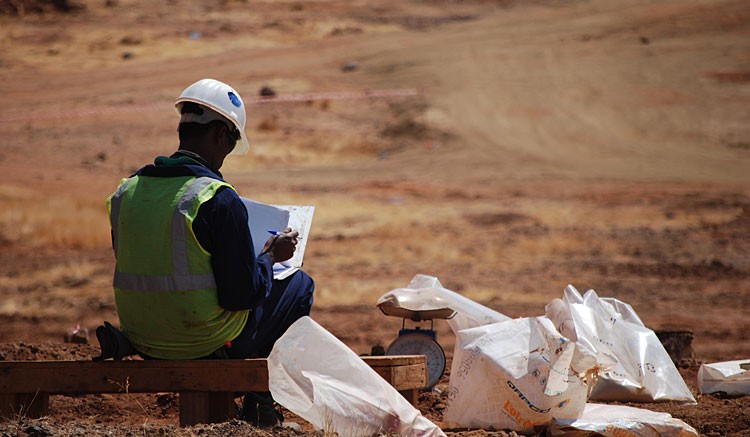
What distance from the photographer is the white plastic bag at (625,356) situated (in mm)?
5387

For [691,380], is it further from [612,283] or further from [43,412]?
[612,283]

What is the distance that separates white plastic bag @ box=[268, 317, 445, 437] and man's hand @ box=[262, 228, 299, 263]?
1.50ft

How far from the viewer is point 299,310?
461 cm

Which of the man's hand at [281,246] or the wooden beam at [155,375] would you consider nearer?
the wooden beam at [155,375]

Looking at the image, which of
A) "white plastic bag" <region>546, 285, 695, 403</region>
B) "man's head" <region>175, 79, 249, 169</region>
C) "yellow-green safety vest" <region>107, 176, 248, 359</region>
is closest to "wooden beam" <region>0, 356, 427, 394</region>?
"yellow-green safety vest" <region>107, 176, 248, 359</region>

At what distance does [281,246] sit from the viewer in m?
4.41

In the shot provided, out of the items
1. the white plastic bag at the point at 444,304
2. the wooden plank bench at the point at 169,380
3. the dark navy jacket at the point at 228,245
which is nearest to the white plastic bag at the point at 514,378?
the wooden plank bench at the point at 169,380

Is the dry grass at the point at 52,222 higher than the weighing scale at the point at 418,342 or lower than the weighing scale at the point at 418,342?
lower

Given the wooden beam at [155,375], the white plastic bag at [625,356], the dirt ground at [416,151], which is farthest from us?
the dirt ground at [416,151]

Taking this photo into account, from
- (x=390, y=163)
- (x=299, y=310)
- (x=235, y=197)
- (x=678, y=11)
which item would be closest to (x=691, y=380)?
(x=299, y=310)

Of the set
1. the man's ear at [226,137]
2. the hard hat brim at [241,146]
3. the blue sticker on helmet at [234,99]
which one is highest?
the blue sticker on helmet at [234,99]

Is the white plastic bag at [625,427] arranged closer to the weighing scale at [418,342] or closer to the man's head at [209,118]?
the weighing scale at [418,342]

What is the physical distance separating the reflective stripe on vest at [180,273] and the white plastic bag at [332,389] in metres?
0.43

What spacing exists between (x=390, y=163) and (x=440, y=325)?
1326cm
